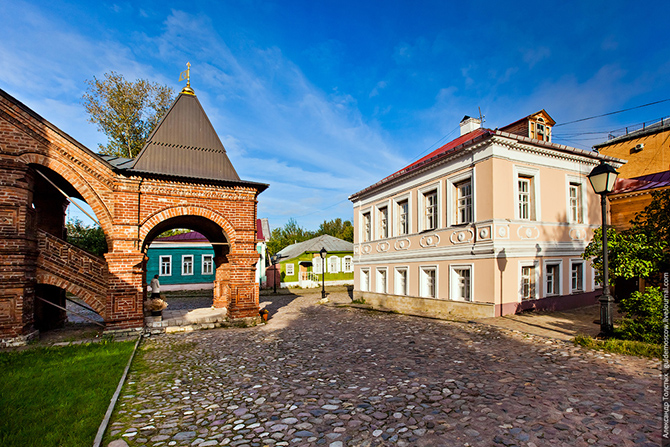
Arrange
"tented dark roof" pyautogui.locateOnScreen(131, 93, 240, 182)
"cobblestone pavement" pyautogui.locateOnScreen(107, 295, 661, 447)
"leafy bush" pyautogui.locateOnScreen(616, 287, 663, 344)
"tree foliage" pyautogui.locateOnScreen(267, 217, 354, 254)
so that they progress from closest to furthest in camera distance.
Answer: "cobblestone pavement" pyautogui.locateOnScreen(107, 295, 661, 447), "leafy bush" pyautogui.locateOnScreen(616, 287, 663, 344), "tented dark roof" pyautogui.locateOnScreen(131, 93, 240, 182), "tree foliage" pyautogui.locateOnScreen(267, 217, 354, 254)

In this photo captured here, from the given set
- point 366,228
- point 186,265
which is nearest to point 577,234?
point 366,228

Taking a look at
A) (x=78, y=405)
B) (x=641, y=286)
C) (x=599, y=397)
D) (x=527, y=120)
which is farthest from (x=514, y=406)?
(x=527, y=120)

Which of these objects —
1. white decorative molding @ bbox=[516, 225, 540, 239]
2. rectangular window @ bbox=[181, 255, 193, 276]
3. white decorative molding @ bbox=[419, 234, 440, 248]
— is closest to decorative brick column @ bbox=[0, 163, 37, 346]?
white decorative molding @ bbox=[419, 234, 440, 248]

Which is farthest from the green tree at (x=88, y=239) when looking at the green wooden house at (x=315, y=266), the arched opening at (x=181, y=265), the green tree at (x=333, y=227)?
the green tree at (x=333, y=227)

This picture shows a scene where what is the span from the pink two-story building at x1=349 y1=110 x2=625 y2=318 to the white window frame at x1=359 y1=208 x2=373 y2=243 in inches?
143

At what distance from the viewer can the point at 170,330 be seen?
11938mm

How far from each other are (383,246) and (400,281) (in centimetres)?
221

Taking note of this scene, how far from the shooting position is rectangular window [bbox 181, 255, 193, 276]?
2889 cm

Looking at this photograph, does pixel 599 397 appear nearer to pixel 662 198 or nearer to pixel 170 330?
pixel 662 198

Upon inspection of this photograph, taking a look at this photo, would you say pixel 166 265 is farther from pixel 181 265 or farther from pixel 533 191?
pixel 533 191

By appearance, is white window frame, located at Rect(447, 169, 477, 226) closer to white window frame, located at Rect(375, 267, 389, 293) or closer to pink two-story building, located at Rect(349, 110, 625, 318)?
pink two-story building, located at Rect(349, 110, 625, 318)

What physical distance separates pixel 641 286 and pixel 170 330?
16723 mm

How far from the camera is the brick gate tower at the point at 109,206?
9.75m

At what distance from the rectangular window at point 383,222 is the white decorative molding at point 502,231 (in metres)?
7.24
